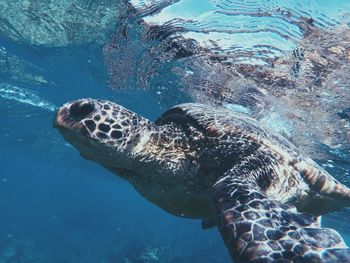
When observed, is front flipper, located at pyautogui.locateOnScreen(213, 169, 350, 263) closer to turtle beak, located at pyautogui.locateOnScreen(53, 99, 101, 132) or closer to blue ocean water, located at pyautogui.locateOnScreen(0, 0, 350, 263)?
turtle beak, located at pyautogui.locateOnScreen(53, 99, 101, 132)

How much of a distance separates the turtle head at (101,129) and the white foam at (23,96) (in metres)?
14.9

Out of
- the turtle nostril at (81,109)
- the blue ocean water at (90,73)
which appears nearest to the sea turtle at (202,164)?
the turtle nostril at (81,109)

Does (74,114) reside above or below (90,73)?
above

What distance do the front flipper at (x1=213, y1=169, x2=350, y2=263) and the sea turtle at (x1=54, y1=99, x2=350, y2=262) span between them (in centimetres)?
1

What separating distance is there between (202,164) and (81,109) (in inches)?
70.3

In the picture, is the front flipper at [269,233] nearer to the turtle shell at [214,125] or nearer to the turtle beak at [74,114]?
the turtle shell at [214,125]

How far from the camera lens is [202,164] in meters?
4.41

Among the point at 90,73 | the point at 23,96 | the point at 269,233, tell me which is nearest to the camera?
the point at 269,233

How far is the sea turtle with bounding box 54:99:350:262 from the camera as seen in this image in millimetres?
2859

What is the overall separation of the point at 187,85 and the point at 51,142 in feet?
68.9

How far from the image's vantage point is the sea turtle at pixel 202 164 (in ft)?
9.38

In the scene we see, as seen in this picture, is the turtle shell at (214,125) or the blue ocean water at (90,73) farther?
the blue ocean water at (90,73)

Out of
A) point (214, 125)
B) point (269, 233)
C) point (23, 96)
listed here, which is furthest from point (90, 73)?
point (269, 233)

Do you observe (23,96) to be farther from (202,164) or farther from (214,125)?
(202,164)
